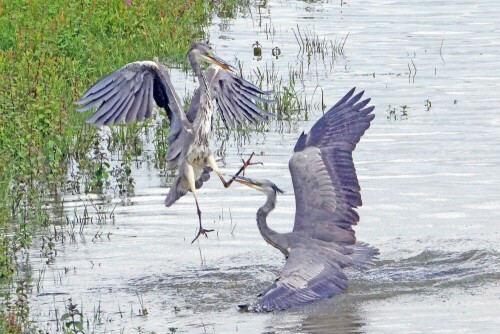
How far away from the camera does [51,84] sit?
11047 mm

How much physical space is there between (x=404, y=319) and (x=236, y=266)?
1.52m

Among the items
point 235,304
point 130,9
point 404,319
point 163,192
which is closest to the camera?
point 404,319

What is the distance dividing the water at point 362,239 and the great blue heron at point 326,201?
263 mm

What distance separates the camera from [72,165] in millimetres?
10016

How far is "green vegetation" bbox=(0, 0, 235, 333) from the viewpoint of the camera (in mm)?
8703

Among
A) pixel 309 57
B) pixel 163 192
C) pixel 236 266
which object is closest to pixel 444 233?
pixel 236 266

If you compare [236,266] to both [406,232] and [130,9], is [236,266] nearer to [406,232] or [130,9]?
[406,232]

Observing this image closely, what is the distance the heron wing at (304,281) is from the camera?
6738 millimetres

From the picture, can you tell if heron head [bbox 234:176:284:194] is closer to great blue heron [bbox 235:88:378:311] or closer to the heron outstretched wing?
great blue heron [bbox 235:88:378:311]

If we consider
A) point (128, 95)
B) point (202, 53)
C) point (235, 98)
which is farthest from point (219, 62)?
point (235, 98)

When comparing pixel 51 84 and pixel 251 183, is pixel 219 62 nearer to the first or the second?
pixel 251 183

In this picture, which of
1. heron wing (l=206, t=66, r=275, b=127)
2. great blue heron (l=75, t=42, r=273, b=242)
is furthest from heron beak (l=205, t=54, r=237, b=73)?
heron wing (l=206, t=66, r=275, b=127)

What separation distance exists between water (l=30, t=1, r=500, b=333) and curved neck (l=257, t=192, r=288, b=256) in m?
0.39

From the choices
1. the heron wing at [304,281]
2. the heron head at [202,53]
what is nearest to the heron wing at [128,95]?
the heron head at [202,53]
